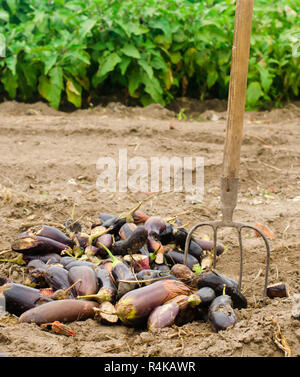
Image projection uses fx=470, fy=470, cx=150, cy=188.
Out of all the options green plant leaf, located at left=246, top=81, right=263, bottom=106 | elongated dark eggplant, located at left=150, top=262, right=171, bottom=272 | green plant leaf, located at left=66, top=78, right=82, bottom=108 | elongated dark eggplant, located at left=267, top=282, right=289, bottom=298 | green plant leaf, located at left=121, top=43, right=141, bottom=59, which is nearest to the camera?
elongated dark eggplant, located at left=267, top=282, right=289, bottom=298

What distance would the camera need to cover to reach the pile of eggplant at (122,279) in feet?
7.00

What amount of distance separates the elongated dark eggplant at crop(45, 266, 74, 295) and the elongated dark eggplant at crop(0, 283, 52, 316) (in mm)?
116

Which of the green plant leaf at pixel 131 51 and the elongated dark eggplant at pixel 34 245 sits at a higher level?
the green plant leaf at pixel 131 51

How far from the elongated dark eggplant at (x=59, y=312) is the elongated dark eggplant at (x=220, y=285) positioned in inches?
21.8

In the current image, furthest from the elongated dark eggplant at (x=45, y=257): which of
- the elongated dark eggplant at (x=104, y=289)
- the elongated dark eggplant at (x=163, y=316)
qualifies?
Result: the elongated dark eggplant at (x=163, y=316)

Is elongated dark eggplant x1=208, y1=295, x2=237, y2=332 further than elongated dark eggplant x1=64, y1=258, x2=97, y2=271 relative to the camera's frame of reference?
No

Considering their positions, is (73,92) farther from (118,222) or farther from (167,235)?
(167,235)

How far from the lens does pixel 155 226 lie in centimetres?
276

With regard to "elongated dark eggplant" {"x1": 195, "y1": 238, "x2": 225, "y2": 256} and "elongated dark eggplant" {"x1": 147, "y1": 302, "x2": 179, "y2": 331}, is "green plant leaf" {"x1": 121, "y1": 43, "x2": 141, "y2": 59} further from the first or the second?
"elongated dark eggplant" {"x1": 147, "y1": 302, "x2": 179, "y2": 331}

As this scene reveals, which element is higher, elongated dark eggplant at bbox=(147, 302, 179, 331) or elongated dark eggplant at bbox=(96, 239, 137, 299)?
elongated dark eggplant at bbox=(96, 239, 137, 299)

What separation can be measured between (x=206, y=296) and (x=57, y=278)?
29.9 inches

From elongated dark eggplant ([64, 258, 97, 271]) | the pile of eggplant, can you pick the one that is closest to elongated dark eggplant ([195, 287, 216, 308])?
the pile of eggplant

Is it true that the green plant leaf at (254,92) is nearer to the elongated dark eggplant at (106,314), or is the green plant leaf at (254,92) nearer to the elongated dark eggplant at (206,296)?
the elongated dark eggplant at (206,296)

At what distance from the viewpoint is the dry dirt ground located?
1.93 meters
